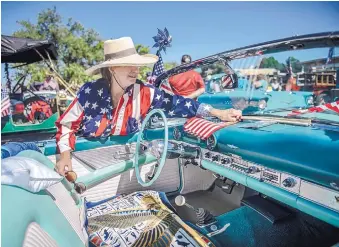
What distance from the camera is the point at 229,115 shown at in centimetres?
197

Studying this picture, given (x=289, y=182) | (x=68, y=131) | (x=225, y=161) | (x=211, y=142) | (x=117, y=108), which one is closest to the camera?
(x=289, y=182)

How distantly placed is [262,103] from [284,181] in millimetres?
2829

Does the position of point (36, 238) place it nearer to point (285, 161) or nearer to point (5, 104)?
point (285, 161)

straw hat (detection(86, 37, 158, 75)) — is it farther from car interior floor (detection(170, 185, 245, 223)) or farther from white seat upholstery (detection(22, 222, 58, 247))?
white seat upholstery (detection(22, 222, 58, 247))

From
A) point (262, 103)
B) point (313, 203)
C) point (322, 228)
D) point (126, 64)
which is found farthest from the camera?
point (262, 103)

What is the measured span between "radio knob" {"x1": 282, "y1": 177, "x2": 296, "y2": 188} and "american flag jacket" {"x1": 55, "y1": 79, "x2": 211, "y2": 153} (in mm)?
941

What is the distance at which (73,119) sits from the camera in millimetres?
2062

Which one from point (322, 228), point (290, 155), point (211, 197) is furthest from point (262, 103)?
point (290, 155)

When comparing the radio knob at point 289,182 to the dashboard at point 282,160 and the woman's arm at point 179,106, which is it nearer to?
the dashboard at point 282,160

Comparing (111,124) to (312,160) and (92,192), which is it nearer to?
(92,192)

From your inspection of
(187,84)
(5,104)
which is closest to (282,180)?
(187,84)

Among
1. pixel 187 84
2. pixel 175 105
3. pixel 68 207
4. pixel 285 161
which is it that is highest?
pixel 187 84

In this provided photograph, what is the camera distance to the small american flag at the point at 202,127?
180 cm

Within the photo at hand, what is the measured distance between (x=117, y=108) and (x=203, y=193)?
1.10 meters
